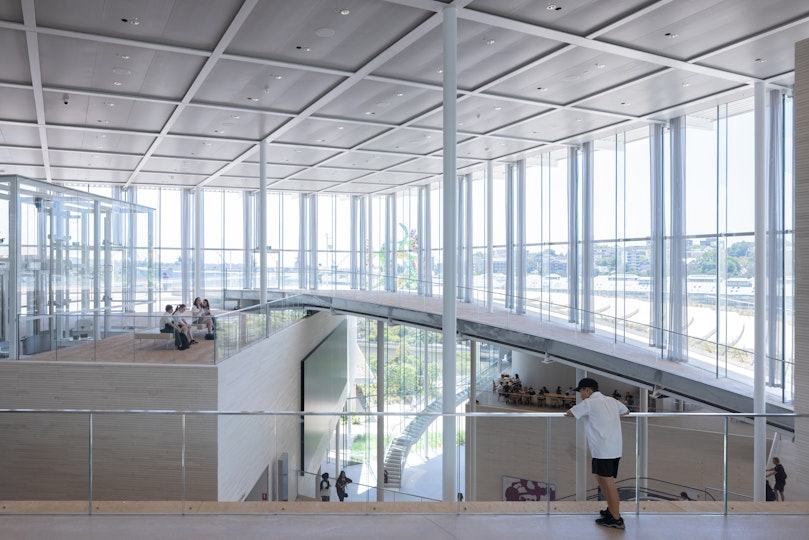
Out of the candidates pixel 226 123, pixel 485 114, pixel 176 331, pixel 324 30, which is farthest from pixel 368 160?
pixel 324 30

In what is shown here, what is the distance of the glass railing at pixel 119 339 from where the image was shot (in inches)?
492

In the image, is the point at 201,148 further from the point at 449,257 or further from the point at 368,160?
the point at 449,257

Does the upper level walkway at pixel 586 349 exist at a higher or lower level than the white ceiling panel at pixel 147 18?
lower

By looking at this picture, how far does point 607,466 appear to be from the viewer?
19.8 feet

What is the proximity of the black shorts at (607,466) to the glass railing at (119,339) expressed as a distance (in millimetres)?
8435

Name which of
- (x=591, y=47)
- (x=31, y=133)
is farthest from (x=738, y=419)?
(x=31, y=133)

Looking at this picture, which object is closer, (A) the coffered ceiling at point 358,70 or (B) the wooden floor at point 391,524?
(B) the wooden floor at point 391,524

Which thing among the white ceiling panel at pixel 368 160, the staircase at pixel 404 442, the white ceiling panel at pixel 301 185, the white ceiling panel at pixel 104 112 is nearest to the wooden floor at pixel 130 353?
the white ceiling panel at pixel 104 112

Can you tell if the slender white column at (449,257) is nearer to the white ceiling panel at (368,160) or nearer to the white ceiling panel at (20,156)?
the white ceiling panel at (368,160)

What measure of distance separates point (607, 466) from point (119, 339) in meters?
10.3

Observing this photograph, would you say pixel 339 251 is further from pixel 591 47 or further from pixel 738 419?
pixel 738 419

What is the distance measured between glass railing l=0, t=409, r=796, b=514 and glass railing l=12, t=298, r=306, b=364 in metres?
2.75

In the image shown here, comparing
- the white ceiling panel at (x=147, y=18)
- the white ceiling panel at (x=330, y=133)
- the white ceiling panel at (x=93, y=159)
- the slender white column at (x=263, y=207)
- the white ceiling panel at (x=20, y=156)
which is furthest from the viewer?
the white ceiling panel at (x=93, y=159)

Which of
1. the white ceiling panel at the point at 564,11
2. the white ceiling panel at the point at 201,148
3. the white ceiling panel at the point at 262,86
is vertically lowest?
the white ceiling panel at the point at 564,11
